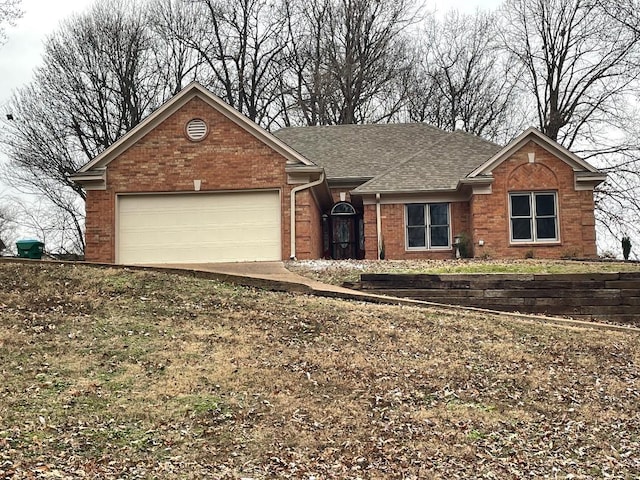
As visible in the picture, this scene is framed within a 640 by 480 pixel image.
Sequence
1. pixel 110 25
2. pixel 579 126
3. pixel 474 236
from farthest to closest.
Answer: pixel 110 25
pixel 579 126
pixel 474 236

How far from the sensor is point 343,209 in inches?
968

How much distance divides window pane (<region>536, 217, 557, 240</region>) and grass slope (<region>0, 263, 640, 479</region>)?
9.77 metres

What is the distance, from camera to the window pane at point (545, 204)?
20938 millimetres

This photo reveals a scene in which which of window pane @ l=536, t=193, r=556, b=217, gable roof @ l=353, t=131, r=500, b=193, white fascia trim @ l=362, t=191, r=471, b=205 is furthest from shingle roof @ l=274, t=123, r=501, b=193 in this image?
window pane @ l=536, t=193, r=556, b=217

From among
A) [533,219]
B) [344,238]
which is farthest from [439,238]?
[344,238]

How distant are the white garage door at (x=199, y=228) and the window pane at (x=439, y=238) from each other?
552 cm

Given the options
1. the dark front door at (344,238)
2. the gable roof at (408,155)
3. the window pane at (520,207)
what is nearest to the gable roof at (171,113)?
the gable roof at (408,155)

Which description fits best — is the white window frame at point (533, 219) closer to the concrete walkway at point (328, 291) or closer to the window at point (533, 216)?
the window at point (533, 216)

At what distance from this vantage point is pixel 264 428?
6969 mm

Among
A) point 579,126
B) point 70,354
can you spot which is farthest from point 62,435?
point 579,126

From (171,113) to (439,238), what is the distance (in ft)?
30.2

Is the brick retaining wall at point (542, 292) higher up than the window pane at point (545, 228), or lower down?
lower down

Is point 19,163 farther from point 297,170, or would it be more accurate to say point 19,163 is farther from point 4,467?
point 4,467

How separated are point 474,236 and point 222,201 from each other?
7626mm
